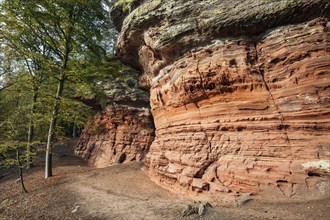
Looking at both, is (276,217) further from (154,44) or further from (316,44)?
(154,44)

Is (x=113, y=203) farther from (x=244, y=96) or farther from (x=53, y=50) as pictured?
(x=53, y=50)

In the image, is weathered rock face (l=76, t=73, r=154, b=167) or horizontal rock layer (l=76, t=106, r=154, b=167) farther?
weathered rock face (l=76, t=73, r=154, b=167)

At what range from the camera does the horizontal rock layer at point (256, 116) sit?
6.96 meters

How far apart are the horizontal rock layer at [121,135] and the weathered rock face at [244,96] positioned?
628 centimetres

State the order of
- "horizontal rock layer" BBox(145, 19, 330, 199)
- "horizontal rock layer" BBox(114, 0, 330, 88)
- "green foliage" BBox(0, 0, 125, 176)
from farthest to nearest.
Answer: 1. "green foliage" BBox(0, 0, 125, 176)
2. "horizontal rock layer" BBox(114, 0, 330, 88)
3. "horizontal rock layer" BBox(145, 19, 330, 199)

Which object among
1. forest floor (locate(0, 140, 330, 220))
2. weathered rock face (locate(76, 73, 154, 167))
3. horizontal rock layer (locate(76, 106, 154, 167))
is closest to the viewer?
forest floor (locate(0, 140, 330, 220))

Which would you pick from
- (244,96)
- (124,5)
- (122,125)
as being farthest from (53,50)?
(244,96)

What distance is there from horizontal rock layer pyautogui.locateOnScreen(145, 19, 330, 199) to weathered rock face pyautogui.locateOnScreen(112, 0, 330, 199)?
34 mm

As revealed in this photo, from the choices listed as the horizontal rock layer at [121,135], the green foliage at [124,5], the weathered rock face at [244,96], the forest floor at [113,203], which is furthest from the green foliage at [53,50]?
the weathered rock face at [244,96]

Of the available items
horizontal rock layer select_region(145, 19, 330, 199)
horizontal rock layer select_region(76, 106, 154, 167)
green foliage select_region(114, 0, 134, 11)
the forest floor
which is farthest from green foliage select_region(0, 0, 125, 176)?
horizontal rock layer select_region(145, 19, 330, 199)

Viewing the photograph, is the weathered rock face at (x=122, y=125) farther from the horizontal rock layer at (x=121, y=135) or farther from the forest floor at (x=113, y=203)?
the forest floor at (x=113, y=203)

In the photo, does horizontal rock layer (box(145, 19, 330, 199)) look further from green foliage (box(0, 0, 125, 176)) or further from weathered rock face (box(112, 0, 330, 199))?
green foliage (box(0, 0, 125, 176))

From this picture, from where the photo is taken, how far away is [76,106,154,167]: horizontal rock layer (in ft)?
61.8

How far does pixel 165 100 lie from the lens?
12984 mm
